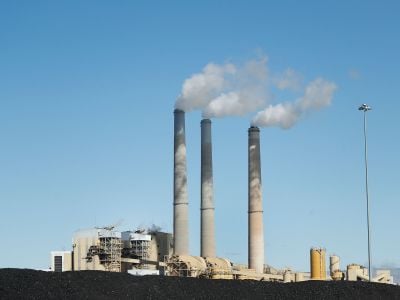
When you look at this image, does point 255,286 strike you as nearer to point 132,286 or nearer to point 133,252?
point 132,286

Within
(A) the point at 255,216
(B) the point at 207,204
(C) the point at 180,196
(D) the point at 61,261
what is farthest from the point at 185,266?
(D) the point at 61,261

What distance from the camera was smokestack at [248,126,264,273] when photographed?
87375 millimetres

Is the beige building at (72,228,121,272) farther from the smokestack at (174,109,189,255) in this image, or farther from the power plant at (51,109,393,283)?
the smokestack at (174,109,189,255)

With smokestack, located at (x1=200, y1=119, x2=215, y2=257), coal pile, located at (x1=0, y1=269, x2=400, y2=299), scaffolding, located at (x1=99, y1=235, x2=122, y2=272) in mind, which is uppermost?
smokestack, located at (x1=200, y1=119, x2=215, y2=257)

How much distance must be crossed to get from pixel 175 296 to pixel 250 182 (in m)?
54.9

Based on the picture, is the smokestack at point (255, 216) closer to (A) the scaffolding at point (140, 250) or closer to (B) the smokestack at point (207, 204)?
Result: (B) the smokestack at point (207, 204)

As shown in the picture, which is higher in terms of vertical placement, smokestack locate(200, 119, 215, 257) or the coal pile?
smokestack locate(200, 119, 215, 257)

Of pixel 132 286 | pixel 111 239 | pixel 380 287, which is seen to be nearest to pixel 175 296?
pixel 132 286

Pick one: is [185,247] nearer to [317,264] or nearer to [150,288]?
[317,264]

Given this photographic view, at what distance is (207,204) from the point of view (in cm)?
9038

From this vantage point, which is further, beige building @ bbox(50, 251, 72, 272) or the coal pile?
beige building @ bbox(50, 251, 72, 272)

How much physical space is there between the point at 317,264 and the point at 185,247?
15.7 m

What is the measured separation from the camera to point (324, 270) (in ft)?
271

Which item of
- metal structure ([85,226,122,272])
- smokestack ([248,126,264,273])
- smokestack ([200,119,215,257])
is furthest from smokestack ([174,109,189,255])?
metal structure ([85,226,122,272])
